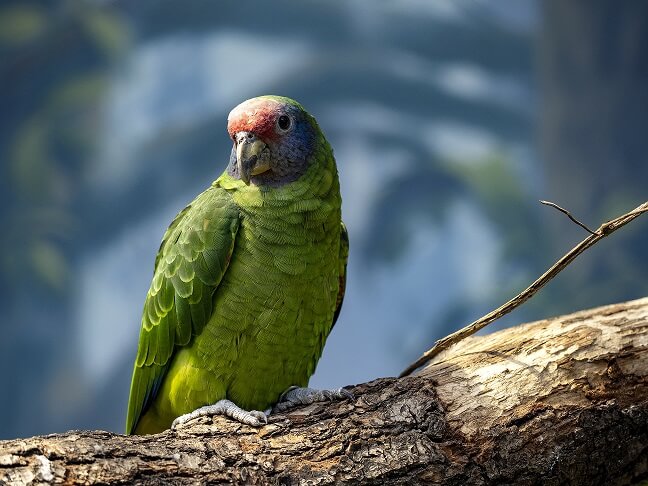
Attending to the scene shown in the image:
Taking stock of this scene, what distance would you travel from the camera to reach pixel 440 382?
2.20m

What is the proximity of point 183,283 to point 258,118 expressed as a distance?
64 cm

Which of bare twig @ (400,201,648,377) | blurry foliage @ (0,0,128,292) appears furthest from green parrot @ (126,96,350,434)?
blurry foliage @ (0,0,128,292)

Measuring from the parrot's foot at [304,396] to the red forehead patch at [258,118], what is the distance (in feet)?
2.92

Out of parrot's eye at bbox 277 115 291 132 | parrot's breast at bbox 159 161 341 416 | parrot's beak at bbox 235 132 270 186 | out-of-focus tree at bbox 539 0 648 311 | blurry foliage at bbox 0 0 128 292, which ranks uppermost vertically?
blurry foliage at bbox 0 0 128 292

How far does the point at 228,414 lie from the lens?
2.19 metres

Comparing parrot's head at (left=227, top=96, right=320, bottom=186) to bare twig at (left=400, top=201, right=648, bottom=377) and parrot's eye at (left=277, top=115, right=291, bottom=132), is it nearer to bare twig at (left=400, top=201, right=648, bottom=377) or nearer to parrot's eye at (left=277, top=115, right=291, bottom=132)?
parrot's eye at (left=277, top=115, right=291, bottom=132)

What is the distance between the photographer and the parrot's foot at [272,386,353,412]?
222 cm

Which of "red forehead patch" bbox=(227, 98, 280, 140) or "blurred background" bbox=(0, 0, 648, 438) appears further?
"blurred background" bbox=(0, 0, 648, 438)

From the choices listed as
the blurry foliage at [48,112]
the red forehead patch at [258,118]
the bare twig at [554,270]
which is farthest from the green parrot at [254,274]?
the blurry foliage at [48,112]

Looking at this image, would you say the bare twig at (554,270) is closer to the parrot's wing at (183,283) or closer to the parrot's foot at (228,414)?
the parrot's foot at (228,414)

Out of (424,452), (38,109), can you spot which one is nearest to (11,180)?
(38,109)

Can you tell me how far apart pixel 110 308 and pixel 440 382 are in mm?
3353

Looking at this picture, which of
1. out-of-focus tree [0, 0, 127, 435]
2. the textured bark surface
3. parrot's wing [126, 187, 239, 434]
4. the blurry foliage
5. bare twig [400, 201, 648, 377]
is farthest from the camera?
the blurry foliage

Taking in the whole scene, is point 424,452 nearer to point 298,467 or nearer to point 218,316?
point 298,467
